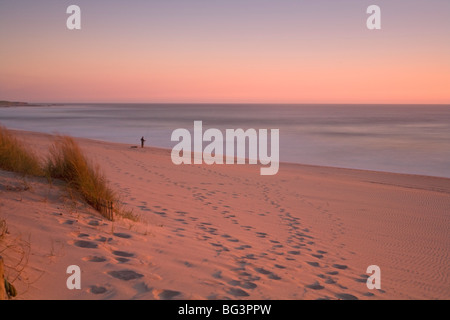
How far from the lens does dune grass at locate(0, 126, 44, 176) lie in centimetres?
580

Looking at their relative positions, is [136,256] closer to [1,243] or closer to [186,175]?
[1,243]

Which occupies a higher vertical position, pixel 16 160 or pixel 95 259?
pixel 16 160

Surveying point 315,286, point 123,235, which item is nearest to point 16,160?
point 123,235

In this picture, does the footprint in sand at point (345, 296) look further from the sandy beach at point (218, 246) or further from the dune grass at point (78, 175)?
the dune grass at point (78, 175)

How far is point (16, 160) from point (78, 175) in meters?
1.62

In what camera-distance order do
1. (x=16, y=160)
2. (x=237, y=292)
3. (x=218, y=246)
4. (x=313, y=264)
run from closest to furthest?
(x=237, y=292) → (x=313, y=264) → (x=218, y=246) → (x=16, y=160)

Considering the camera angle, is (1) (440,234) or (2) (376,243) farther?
(1) (440,234)

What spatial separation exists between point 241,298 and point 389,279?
223cm

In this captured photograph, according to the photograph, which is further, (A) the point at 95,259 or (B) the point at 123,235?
(B) the point at 123,235

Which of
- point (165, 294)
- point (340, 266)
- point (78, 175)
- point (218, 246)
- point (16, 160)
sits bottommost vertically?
point (340, 266)

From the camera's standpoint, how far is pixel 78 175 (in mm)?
5281

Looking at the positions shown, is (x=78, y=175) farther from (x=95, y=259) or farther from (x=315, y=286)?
(x=315, y=286)
